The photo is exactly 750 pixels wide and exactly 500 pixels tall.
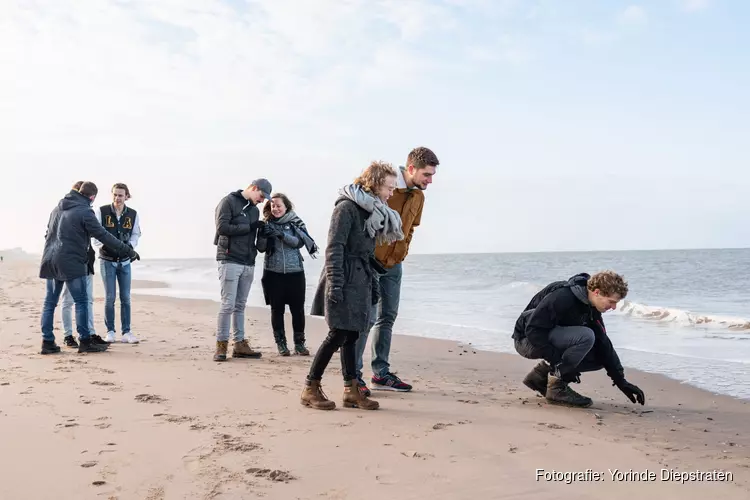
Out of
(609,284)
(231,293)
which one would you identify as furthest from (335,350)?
(231,293)

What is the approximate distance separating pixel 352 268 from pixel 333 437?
1.11m

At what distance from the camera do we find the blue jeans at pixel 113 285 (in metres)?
6.80

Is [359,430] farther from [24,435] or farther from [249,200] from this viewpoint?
[249,200]

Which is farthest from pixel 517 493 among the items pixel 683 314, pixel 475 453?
pixel 683 314

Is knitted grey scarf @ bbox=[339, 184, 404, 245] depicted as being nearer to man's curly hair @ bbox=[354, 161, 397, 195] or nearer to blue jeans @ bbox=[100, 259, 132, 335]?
man's curly hair @ bbox=[354, 161, 397, 195]

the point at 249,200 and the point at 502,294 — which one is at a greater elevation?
the point at 249,200

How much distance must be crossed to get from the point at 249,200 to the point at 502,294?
11433mm

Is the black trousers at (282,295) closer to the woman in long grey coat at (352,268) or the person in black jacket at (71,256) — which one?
the person in black jacket at (71,256)

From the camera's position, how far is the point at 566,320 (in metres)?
4.34

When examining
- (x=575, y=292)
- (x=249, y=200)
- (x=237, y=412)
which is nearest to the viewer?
(x=237, y=412)

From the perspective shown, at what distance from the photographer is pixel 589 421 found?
394 centimetres

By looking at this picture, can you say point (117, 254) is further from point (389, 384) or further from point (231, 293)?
point (389, 384)

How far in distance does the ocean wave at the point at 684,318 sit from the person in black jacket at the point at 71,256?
890 cm

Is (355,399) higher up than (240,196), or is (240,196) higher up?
(240,196)
